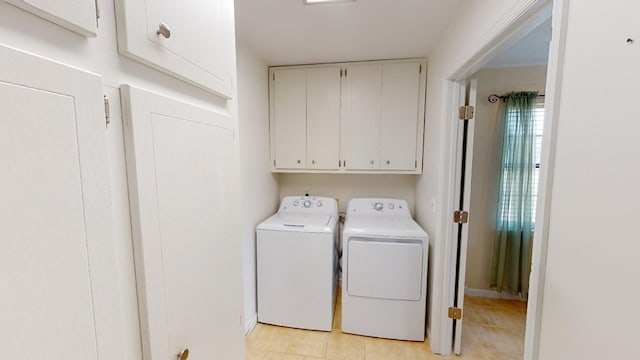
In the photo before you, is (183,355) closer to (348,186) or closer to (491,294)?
(348,186)

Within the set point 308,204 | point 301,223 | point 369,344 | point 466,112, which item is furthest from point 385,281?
point 466,112

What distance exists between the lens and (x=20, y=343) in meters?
0.42

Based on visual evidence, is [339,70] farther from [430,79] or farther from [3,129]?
[3,129]

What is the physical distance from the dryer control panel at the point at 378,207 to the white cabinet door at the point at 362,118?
1.31ft

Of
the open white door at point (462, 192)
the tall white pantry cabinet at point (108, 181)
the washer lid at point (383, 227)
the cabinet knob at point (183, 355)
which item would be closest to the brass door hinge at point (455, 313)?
the open white door at point (462, 192)

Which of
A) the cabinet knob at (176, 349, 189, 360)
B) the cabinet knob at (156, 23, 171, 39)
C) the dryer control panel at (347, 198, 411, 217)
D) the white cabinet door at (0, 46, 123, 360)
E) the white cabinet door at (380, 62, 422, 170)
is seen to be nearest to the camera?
the white cabinet door at (0, 46, 123, 360)

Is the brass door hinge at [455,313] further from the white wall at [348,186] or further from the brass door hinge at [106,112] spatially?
the brass door hinge at [106,112]

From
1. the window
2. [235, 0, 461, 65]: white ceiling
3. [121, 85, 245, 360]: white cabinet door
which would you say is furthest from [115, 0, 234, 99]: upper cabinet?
the window

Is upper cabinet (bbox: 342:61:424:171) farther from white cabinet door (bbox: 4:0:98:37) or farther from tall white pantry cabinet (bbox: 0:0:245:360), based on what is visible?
white cabinet door (bbox: 4:0:98:37)

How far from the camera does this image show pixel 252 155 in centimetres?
227

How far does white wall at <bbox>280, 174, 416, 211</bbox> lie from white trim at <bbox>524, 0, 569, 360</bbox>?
2.01m

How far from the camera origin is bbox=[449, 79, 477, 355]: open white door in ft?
6.12

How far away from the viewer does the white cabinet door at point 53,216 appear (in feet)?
1.32

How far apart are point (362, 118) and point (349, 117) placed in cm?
13
